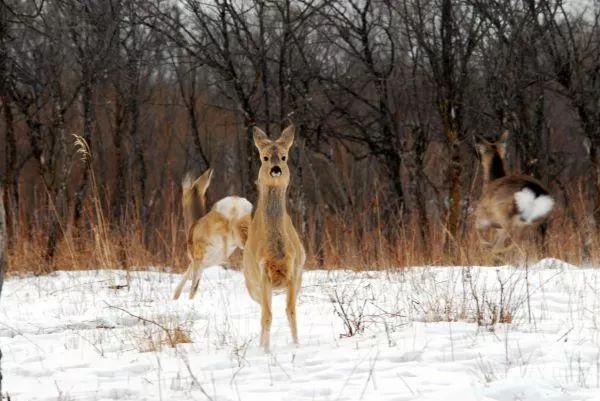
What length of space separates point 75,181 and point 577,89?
14.3 metres

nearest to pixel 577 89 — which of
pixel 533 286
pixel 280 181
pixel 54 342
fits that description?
pixel 533 286

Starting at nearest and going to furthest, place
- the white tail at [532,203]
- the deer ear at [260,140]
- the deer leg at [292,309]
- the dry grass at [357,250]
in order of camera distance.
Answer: the deer leg at [292,309] → the deer ear at [260,140] → the dry grass at [357,250] → the white tail at [532,203]

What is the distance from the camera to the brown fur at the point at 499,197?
34.5 ft

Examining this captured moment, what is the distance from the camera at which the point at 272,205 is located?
5.71 m

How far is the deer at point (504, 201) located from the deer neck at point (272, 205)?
523 centimetres

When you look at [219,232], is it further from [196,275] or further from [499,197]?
[499,197]

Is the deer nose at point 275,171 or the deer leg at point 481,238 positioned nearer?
the deer nose at point 275,171

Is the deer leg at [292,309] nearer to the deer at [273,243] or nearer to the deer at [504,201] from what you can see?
the deer at [273,243]

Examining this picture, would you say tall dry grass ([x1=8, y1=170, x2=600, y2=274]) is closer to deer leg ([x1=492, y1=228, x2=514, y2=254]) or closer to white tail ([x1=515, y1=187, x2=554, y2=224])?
deer leg ([x1=492, y1=228, x2=514, y2=254])

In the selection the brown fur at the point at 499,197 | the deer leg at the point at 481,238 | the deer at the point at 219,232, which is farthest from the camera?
the deer leg at the point at 481,238

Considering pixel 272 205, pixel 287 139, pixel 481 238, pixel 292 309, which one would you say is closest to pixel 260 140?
pixel 287 139

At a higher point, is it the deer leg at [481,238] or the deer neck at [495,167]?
the deer neck at [495,167]

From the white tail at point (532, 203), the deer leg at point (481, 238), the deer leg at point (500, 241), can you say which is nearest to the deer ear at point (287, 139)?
the white tail at point (532, 203)

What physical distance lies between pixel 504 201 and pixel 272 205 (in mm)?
5608
